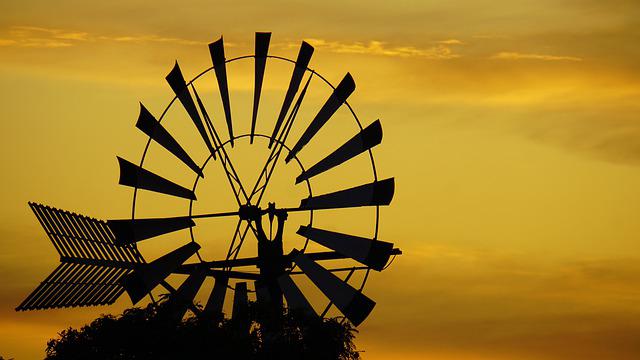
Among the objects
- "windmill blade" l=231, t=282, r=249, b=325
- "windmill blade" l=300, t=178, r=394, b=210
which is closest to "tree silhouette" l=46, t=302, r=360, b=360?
"windmill blade" l=231, t=282, r=249, b=325

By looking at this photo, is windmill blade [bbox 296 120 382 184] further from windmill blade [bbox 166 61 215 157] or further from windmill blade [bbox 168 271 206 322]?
windmill blade [bbox 168 271 206 322]

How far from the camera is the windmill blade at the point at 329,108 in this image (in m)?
31.9

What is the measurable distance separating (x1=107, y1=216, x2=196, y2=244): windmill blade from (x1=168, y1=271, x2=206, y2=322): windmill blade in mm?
1225

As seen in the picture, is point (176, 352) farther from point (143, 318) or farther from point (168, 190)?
point (168, 190)

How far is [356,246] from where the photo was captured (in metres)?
31.1

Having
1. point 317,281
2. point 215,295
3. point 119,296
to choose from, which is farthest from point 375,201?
point 119,296

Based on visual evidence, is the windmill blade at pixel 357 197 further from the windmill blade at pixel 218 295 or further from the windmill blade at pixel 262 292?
the windmill blade at pixel 218 295

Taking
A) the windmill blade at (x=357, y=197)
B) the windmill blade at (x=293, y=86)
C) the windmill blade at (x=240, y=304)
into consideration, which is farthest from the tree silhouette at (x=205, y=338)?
the windmill blade at (x=293, y=86)

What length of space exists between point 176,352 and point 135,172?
4.06 meters

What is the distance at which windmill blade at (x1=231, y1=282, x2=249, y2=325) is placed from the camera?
32.5 meters

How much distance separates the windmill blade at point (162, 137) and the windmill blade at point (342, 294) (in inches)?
134

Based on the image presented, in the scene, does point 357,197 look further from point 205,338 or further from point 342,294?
point 205,338

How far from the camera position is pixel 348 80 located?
105 feet

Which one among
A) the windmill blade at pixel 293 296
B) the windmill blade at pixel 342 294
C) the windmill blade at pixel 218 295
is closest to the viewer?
the windmill blade at pixel 342 294
